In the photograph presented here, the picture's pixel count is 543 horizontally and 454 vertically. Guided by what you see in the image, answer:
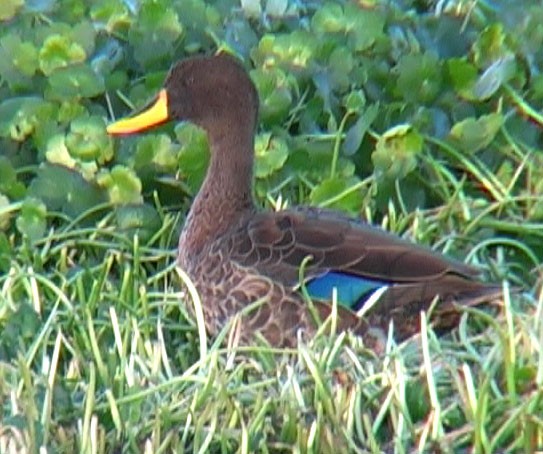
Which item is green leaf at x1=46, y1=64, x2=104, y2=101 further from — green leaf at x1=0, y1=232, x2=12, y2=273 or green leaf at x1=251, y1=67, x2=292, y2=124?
green leaf at x1=0, y1=232, x2=12, y2=273

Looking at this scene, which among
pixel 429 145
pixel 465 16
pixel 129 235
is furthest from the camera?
pixel 465 16

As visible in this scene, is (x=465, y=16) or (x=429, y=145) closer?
(x=429, y=145)

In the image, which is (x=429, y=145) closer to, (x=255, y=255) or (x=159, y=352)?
(x=255, y=255)

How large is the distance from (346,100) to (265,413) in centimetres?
183

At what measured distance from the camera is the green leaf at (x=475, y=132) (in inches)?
248

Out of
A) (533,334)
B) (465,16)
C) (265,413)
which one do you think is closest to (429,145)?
(465,16)

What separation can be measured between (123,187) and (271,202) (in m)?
0.43

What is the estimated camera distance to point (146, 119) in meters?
5.86

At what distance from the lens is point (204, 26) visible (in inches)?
263

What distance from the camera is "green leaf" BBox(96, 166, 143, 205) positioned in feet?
19.5

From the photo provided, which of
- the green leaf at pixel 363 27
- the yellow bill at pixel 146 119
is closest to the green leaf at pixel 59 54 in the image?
the yellow bill at pixel 146 119

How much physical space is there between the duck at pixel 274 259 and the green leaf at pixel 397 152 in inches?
18.8

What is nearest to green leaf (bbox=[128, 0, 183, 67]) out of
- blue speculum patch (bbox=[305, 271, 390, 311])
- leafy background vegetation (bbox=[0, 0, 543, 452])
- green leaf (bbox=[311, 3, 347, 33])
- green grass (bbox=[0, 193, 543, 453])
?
leafy background vegetation (bbox=[0, 0, 543, 452])

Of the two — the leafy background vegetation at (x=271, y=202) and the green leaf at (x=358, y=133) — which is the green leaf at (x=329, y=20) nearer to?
the leafy background vegetation at (x=271, y=202)
